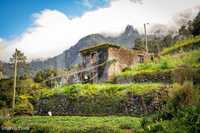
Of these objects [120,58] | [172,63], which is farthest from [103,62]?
[172,63]

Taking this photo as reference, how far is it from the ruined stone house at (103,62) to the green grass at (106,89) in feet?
27.8

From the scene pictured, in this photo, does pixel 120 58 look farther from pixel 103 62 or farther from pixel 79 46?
pixel 79 46

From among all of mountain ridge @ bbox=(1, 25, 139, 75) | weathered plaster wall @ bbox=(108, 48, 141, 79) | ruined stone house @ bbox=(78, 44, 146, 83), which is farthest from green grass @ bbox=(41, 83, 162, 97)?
mountain ridge @ bbox=(1, 25, 139, 75)

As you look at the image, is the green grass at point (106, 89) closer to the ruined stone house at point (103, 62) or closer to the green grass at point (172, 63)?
the green grass at point (172, 63)

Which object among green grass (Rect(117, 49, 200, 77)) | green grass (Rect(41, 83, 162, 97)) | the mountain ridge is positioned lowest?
green grass (Rect(41, 83, 162, 97))

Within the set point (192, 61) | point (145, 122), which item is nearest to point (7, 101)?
point (192, 61)

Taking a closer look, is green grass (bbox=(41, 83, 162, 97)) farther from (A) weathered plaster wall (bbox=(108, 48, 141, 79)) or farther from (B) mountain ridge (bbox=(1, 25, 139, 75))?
(B) mountain ridge (bbox=(1, 25, 139, 75))

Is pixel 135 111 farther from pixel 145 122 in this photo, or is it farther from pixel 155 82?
pixel 145 122

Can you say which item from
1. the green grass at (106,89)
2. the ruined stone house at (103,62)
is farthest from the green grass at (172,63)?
the ruined stone house at (103,62)

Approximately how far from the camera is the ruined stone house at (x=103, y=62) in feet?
147

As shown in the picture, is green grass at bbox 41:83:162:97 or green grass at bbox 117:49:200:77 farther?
green grass at bbox 117:49:200:77

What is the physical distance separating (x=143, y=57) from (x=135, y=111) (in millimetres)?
19304

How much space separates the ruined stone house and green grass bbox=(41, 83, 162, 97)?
8.46 metres

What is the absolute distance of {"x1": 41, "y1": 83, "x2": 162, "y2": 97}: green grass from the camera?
30.6 metres
